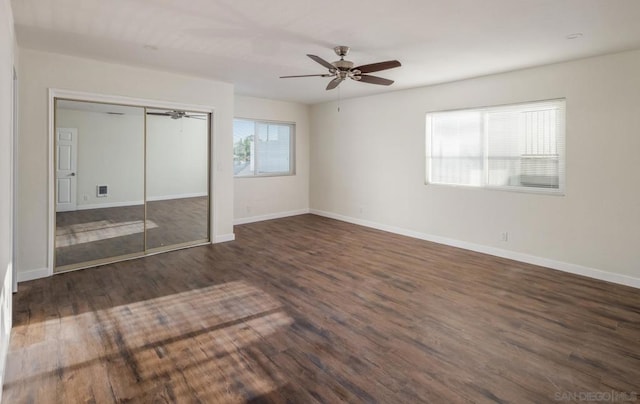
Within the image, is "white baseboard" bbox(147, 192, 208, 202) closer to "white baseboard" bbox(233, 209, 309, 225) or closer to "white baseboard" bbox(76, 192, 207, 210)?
"white baseboard" bbox(76, 192, 207, 210)

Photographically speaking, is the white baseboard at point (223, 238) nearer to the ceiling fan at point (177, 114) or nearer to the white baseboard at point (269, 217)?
the white baseboard at point (269, 217)

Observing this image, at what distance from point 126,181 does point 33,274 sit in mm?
1529

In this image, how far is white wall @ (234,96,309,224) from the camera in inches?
279

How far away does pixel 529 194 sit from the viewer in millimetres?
4617

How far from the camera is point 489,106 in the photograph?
494cm

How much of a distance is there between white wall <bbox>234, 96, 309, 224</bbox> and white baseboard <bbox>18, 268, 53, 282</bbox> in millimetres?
3416

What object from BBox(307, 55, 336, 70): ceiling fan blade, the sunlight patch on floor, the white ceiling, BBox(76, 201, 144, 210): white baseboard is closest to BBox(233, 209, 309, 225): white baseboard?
the sunlight patch on floor

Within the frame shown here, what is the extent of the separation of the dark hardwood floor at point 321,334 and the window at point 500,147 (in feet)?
4.03

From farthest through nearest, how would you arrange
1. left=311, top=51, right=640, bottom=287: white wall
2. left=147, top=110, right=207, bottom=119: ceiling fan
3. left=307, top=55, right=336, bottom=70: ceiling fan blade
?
1. left=147, top=110, right=207, bottom=119: ceiling fan
2. left=311, top=51, right=640, bottom=287: white wall
3. left=307, top=55, right=336, bottom=70: ceiling fan blade

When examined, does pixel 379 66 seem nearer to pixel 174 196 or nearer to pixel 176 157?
pixel 176 157

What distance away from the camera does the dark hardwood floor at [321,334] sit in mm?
2133

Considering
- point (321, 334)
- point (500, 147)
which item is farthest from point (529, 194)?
point (321, 334)

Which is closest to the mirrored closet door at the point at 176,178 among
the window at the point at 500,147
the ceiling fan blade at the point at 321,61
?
the ceiling fan blade at the point at 321,61

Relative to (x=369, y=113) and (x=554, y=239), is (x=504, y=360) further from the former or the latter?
(x=369, y=113)
